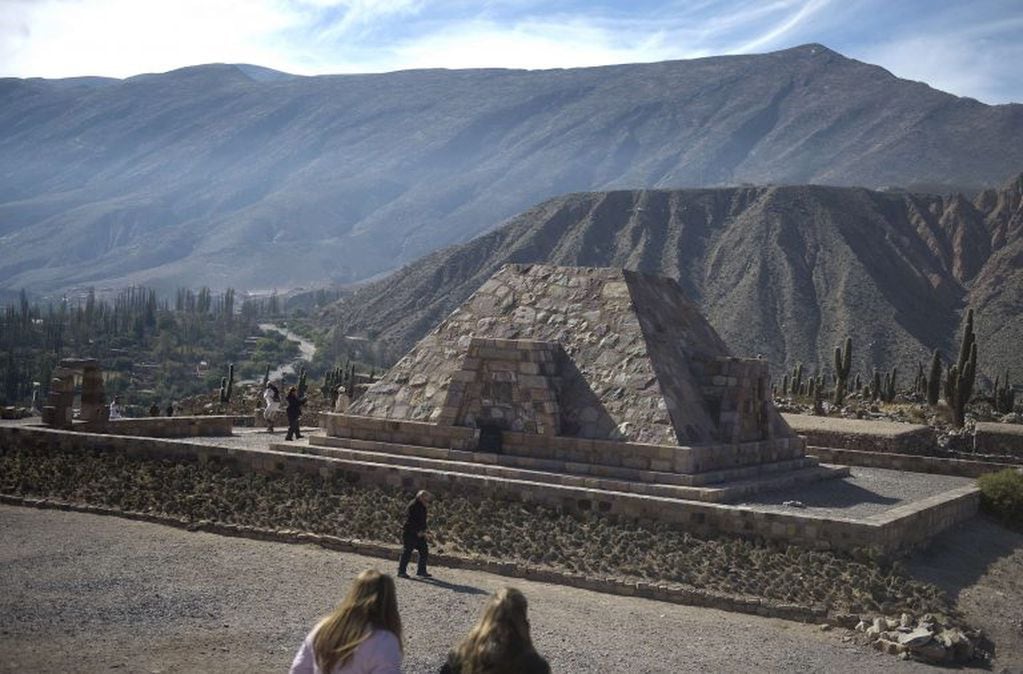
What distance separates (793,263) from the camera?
81000mm

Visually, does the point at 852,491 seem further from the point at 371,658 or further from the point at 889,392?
the point at 889,392

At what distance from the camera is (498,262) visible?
89.9 metres

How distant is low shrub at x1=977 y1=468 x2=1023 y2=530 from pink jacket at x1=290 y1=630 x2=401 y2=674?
14.9 m

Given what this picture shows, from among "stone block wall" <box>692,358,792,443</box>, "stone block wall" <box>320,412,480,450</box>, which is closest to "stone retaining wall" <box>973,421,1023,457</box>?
"stone block wall" <box>692,358,792,443</box>

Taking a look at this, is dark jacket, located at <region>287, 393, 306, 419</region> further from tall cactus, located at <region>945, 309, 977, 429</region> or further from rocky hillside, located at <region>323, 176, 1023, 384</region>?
rocky hillside, located at <region>323, 176, 1023, 384</region>

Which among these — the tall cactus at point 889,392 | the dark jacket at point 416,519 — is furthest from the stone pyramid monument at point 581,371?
the tall cactus at point 889,392

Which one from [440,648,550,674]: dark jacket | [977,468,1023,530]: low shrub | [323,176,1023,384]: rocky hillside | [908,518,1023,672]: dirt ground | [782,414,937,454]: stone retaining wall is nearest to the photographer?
[440,648,550,674]: dark jacket

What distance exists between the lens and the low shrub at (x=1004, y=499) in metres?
18.5

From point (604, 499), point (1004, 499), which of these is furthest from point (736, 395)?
point (1004, 499)

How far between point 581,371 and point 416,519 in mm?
5185

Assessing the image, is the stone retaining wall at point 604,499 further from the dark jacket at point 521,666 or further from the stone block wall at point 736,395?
the dark jacket at point 521,666

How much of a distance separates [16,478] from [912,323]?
65065mm

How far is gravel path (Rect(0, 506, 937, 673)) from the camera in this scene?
33.1 feet

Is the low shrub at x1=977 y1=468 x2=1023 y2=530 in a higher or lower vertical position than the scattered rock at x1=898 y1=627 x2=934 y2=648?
higher
